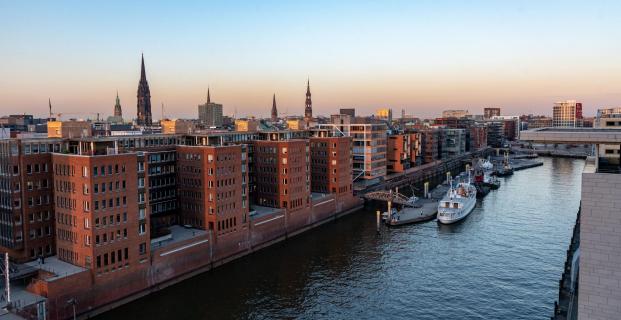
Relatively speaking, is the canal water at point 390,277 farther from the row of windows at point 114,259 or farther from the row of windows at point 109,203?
the row of windows at point 109,203

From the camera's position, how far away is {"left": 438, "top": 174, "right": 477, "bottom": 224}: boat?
3725 inches

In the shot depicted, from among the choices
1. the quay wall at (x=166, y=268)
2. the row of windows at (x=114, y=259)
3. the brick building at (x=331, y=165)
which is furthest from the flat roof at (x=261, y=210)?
the row of windows at (x=114, y=259)

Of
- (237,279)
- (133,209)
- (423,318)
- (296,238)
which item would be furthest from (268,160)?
(423,318)

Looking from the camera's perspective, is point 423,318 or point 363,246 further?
point 363,246

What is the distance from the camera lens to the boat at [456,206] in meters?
94.6

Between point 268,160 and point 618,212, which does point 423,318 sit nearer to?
point 618,212

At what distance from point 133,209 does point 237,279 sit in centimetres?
1725

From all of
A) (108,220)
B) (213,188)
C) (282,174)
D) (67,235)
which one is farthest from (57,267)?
(282,174)

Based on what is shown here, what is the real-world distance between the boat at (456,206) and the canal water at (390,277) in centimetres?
209

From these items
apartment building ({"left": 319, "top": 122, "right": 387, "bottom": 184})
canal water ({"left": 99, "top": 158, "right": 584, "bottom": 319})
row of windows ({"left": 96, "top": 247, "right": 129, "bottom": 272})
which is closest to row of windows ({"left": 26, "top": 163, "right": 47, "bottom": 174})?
row of windows ({"left": 96, "top": 247, "right": 129, "bottom": 272})

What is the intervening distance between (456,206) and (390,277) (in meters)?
38.7

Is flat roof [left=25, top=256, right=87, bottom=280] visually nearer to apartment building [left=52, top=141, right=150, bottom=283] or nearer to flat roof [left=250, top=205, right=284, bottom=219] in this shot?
apartment building [left=52, top=141, right=150, bottom=283]

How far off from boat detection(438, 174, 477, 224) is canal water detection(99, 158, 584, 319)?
209 cm

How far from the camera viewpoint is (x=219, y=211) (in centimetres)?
7069
